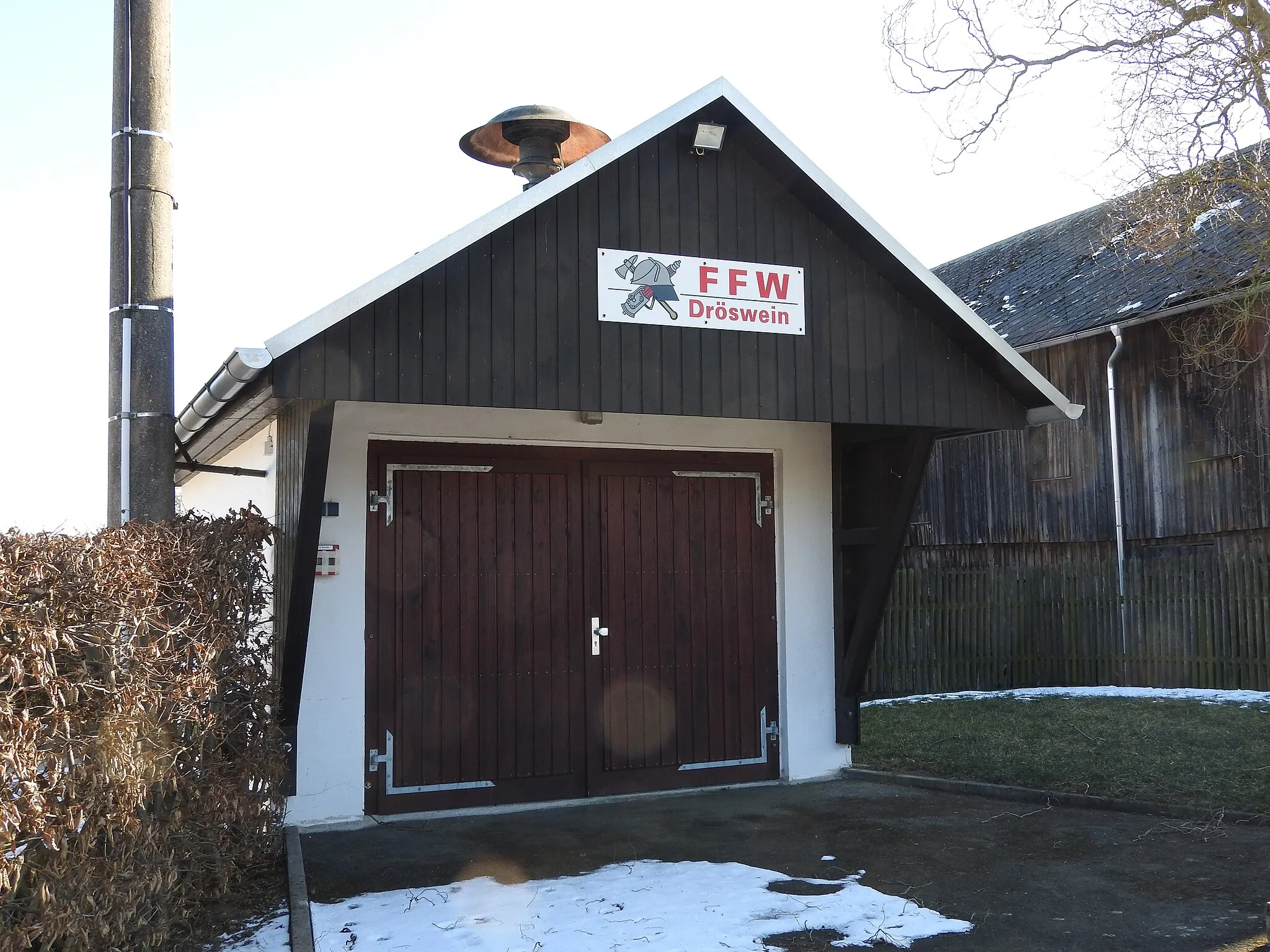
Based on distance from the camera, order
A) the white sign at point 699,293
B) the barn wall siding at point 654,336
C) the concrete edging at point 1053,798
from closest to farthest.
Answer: the barn wall siding at point 654,336 < the white sign at point 699,293 < the concrete edging at point 1053,798

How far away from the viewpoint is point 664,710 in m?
8.81

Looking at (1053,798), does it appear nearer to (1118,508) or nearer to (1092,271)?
(1118,508)

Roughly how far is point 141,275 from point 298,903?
3.92 m

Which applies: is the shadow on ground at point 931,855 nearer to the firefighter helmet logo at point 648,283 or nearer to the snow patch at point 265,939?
the snow patch at point 265,939

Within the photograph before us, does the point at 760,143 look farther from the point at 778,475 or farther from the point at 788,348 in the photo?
the point at 778,475

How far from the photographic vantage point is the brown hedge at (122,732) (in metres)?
4.31

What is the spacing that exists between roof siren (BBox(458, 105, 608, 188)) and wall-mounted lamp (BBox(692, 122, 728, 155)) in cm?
220

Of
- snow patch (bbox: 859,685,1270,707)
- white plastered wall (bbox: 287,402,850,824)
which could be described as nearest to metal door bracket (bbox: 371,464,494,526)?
white plastered wall (bbox: 287,402,850,824)

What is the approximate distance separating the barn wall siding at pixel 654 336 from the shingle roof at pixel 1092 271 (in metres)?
5.10

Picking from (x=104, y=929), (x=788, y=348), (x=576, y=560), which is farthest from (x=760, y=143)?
(x=104, y=929)

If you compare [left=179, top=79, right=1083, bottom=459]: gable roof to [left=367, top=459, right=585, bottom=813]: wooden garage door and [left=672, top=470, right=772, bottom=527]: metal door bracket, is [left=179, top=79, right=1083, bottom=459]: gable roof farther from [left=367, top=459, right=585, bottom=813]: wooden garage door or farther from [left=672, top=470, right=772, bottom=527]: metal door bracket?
[left=367, top=459, right=585, bottom=813]: wooden garage door

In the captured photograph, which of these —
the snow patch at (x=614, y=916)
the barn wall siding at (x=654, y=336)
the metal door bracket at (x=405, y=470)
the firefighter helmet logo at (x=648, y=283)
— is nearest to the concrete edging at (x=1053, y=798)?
the snow patch at (x=614, y=916)

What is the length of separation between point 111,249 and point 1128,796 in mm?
7816

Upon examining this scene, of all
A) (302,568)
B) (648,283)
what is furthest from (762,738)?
(302,568)
